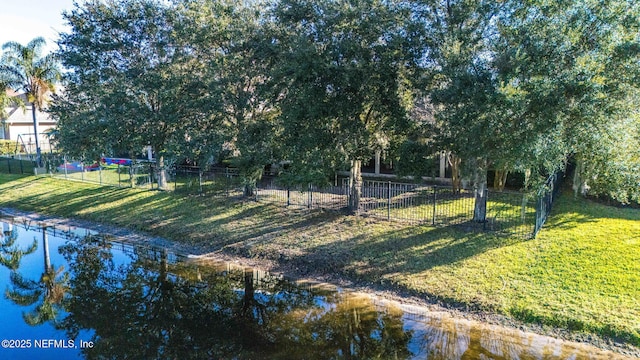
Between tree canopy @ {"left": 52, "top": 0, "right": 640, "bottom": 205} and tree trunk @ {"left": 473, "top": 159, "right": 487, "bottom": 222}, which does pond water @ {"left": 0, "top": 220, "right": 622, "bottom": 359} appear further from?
tree trunk @ {"left": 473, "top": 159, "right": 487, "bottom": 222}

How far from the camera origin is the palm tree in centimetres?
2319

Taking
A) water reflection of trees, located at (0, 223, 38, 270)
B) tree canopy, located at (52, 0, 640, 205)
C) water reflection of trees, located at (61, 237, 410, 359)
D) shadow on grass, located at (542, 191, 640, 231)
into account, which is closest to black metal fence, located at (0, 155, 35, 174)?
water reflection of trees, located at (0, 223, 38, 270)

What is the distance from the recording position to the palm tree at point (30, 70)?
23188mm

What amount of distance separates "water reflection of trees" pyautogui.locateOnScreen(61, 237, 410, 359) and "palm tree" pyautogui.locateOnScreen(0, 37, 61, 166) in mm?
16665

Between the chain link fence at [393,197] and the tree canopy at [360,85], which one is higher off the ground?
the tree canopy at [360,85]

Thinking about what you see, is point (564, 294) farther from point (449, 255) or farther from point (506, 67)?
point (506, 67)

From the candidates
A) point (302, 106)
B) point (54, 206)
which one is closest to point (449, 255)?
point (302, 106)

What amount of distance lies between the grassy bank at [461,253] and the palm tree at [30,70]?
41.1ft

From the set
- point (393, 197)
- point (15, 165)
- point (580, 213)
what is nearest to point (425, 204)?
point (393, 197)

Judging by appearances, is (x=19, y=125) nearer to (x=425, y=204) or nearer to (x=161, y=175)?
(x=161, y=175)

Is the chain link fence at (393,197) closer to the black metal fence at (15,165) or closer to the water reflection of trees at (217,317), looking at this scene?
the water reflection of trees at (217,317)

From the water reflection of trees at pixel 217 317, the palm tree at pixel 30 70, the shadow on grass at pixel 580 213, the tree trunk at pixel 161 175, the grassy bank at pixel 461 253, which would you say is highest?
the palm tree at pixel 30 70

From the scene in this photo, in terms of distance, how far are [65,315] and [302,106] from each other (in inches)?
327

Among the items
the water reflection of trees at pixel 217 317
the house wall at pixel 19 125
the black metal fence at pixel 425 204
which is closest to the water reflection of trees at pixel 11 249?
the water reflection of trees at pixel 217 317
